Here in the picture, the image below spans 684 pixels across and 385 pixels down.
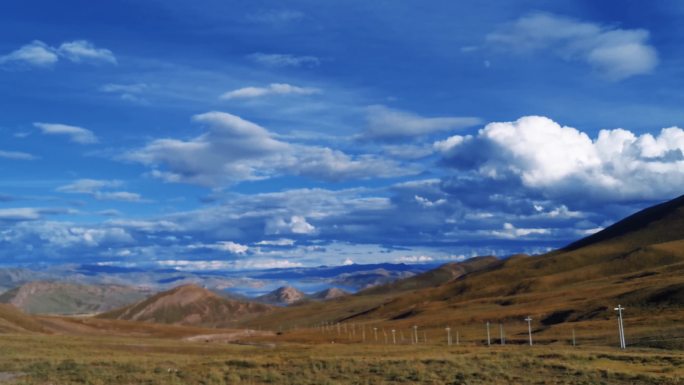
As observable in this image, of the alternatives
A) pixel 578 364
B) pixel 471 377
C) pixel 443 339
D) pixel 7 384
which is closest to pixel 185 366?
pixel 7 384

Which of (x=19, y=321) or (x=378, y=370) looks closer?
(x=378, y=370)

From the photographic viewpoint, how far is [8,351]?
5991 centimetres

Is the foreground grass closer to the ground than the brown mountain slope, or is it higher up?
closer to the ground

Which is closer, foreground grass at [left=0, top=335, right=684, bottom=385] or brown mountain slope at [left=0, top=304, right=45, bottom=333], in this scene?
foreground grass at [left=0, top=335, right=684, bottom=385]

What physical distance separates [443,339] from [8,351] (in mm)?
69071

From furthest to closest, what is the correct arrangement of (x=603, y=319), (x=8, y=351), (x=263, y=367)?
(x=603, y=319), (x=8, y=351), (x=263, y=367)

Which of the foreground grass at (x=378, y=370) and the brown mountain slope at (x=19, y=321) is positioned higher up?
the brown mountain slope at (x=19, y=321)

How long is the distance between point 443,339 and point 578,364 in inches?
2714

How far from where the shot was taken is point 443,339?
366 ft

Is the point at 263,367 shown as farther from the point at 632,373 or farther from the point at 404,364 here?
the point at 632,373

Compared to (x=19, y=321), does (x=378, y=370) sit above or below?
below

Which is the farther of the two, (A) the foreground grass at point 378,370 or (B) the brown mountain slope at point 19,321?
(B) the brown mountain slope at point 19,321

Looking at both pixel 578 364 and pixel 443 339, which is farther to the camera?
pixel 443 339

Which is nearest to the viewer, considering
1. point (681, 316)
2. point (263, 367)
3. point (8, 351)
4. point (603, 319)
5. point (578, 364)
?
point (578, 364)
